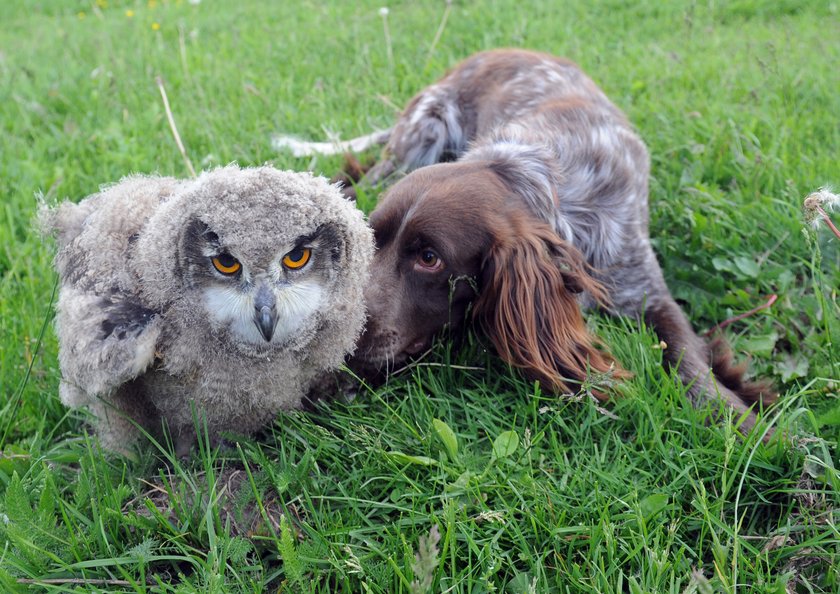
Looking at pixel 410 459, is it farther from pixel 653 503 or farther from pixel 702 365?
pixel 702 365

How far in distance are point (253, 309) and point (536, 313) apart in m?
1.28

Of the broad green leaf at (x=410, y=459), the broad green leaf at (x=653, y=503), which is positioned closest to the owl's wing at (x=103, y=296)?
the broad green leaf at (x=410, y=459)

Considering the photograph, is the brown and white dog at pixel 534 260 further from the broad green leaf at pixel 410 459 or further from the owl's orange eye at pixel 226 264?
the owl's orange eye at pixel 226 264

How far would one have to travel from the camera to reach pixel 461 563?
7.55ft

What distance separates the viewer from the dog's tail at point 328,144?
194 inches

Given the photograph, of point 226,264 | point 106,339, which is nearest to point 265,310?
point 226,264

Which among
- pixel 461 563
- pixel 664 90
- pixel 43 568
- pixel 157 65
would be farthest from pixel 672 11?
pixel 43 568

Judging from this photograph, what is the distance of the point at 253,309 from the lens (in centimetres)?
233

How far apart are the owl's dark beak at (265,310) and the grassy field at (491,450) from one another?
50 centimetres

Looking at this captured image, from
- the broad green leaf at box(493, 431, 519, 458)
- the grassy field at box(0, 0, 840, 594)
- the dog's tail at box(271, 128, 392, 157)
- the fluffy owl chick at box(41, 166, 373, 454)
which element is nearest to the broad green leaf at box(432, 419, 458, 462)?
the grassy field at box(0, 0, 840, 594)

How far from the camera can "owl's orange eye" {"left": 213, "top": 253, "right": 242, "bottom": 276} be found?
2.28 meters

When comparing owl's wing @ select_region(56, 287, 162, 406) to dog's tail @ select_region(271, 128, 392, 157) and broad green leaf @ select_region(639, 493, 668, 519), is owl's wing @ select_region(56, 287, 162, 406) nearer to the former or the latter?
broad green leaf @ select_region(639, 493, 668, 519)

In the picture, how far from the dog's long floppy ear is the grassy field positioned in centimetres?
14

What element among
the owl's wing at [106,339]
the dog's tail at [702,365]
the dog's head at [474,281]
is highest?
the owl's wing at [106,339]
